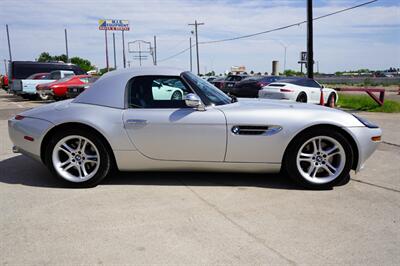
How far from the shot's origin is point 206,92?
427cm

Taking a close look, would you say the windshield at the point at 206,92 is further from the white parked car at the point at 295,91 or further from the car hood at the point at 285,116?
the white parked car at the point at 295,91

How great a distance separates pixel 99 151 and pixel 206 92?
1.40 m

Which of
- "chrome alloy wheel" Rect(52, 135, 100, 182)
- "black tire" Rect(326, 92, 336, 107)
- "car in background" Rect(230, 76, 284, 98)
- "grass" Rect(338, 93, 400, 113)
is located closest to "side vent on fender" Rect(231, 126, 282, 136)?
"chrome alloy wheel" Rect(52, 135, 100, 182)

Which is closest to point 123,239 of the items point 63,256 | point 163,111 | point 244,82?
point 63,256

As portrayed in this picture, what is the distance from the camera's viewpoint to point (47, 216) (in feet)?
10.9

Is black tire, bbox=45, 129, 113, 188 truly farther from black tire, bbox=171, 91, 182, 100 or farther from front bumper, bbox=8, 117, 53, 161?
black tire, bbox=171, 91, 182, 100

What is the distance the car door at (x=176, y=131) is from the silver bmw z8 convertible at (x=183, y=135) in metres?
0.01

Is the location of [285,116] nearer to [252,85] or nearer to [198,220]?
[198,220]

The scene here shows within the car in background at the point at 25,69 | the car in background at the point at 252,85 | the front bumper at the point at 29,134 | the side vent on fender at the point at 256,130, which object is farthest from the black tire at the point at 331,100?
the car in background at the point at 25,69

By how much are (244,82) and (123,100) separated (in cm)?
1394

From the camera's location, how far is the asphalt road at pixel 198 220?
8.75 ft

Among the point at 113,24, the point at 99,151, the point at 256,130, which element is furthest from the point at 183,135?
the point at 113,24

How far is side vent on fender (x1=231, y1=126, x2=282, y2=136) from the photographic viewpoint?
395cm

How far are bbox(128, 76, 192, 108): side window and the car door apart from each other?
50 millimetres
